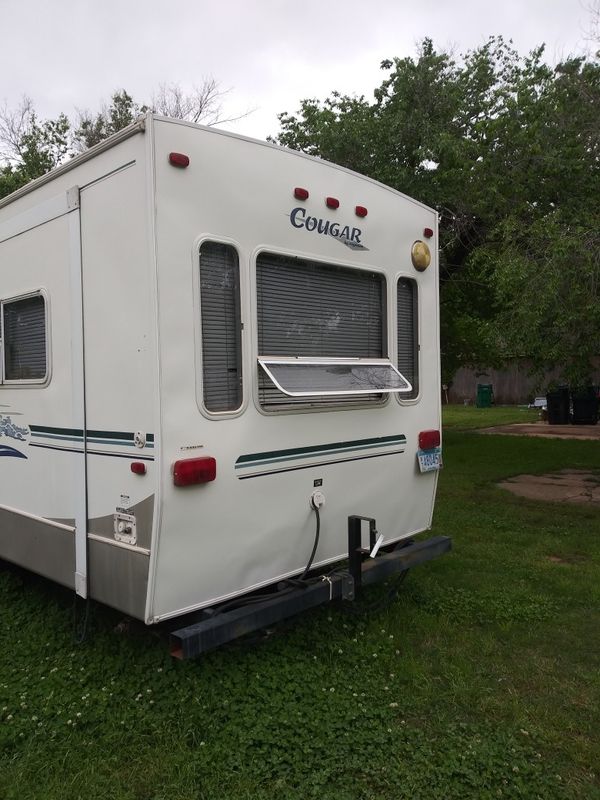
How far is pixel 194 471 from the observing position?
9.87ft

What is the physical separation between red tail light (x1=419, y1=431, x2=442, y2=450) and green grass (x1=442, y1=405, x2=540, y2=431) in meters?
11.6

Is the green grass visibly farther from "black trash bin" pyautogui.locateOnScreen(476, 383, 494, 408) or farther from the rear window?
the rear window

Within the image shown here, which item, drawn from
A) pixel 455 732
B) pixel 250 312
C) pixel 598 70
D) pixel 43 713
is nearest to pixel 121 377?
pixel 250 312

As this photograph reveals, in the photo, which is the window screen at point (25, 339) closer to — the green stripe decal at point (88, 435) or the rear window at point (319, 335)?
the green stripe decal at point (88, 435)

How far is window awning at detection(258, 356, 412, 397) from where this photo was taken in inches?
133

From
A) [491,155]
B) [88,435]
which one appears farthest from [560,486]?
[88,435]

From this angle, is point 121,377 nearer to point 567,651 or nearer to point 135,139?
point 135,139

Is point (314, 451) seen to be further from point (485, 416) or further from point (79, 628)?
point (485, 416)

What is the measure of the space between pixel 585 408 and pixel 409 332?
12.6 m

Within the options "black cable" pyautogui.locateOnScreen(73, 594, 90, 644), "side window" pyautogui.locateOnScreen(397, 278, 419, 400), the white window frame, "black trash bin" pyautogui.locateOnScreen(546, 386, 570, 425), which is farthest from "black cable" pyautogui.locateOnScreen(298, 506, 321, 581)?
"black trash bin" pyautogui.locateOnScreen(546, 386, 570, 425)

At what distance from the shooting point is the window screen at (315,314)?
3.44 metres

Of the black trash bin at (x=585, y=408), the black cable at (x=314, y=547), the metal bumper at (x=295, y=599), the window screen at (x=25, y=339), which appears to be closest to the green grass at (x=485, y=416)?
the black trash bin at (x=585, y=408)

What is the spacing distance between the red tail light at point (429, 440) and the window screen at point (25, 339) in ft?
7.97

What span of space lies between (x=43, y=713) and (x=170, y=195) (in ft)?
8.41
